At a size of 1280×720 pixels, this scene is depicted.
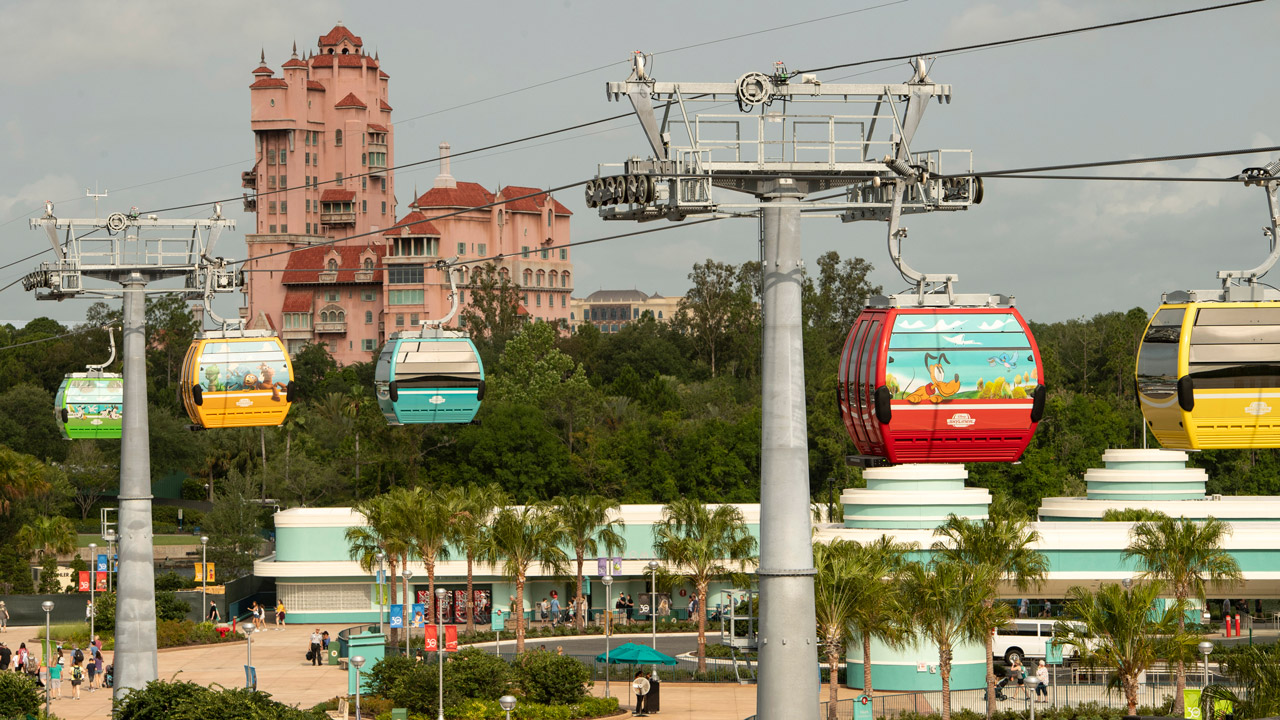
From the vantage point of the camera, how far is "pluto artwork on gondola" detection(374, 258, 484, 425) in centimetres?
3472

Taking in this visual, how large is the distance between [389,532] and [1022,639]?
24.6m

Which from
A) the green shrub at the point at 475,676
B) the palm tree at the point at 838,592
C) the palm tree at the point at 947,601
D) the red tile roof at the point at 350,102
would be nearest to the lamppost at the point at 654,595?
the green shrub at the point at 475,676

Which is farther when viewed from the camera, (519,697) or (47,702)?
(519,697)

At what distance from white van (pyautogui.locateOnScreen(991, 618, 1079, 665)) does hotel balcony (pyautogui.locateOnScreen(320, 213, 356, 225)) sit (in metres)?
132

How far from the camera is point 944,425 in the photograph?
22859 mm

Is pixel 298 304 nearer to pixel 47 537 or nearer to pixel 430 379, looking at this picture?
pixel 47 537

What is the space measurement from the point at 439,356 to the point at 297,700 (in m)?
19.2

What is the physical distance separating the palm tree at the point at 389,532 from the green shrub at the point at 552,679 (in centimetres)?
1419

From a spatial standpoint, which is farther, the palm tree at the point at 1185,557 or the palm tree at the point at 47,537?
the palm tree at the point at 47,537

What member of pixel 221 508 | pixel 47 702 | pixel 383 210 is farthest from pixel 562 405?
pixel 383 210

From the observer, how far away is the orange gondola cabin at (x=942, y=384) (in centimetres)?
2262

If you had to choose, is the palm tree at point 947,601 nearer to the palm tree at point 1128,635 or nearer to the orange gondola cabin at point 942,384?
the palm tree at point 1128,635

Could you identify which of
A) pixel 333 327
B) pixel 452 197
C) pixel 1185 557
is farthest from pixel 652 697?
pixel 333 327

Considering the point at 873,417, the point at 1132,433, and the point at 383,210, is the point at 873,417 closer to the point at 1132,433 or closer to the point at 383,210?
the point at 1132,433
